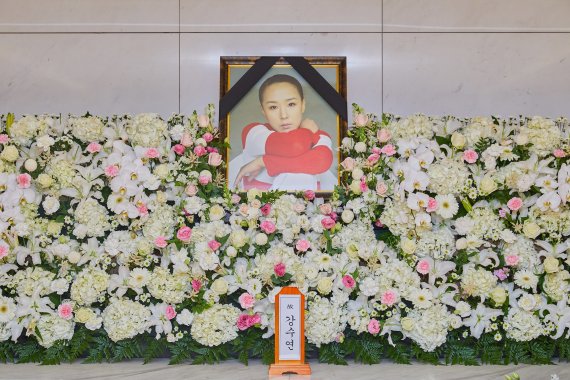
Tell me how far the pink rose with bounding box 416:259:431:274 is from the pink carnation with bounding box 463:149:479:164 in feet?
1.65

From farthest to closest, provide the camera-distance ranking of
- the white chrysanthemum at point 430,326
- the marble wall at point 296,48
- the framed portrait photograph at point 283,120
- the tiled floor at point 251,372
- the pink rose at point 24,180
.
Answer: the marble wall at point 296,48 < the framed portrait photograph at point 283,120 < the pink rose at point 24,180 < the white chrysanthemum at point 430,326 < the tiled floor at point 251,372

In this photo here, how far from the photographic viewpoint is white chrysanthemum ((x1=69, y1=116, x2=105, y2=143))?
2969 millimetres

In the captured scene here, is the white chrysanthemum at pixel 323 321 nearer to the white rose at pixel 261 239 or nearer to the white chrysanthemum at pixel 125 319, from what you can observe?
the white rose at pixel 261 239

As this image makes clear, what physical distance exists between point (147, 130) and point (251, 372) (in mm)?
1204

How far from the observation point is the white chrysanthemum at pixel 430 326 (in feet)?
9.17

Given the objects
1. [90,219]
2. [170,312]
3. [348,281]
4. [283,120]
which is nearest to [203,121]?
[283,120]

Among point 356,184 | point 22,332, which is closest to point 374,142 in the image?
point 356,184

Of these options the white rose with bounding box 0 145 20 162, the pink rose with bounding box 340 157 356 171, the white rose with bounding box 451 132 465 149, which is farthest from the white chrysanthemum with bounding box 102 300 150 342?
the white rose with bounding box 451 132 465 149

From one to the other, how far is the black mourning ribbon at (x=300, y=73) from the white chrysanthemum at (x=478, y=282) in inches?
39.1

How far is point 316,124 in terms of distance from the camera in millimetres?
3236

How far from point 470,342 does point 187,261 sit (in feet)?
4.47

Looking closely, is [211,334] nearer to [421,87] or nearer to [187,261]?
[187,261]

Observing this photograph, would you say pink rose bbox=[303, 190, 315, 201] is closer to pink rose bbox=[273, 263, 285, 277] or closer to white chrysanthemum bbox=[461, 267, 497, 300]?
pink rose bbox=[273, 263, 285, 277]

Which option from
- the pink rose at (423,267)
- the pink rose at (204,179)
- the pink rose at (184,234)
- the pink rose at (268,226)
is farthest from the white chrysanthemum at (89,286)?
the pink rose at (423,267)
